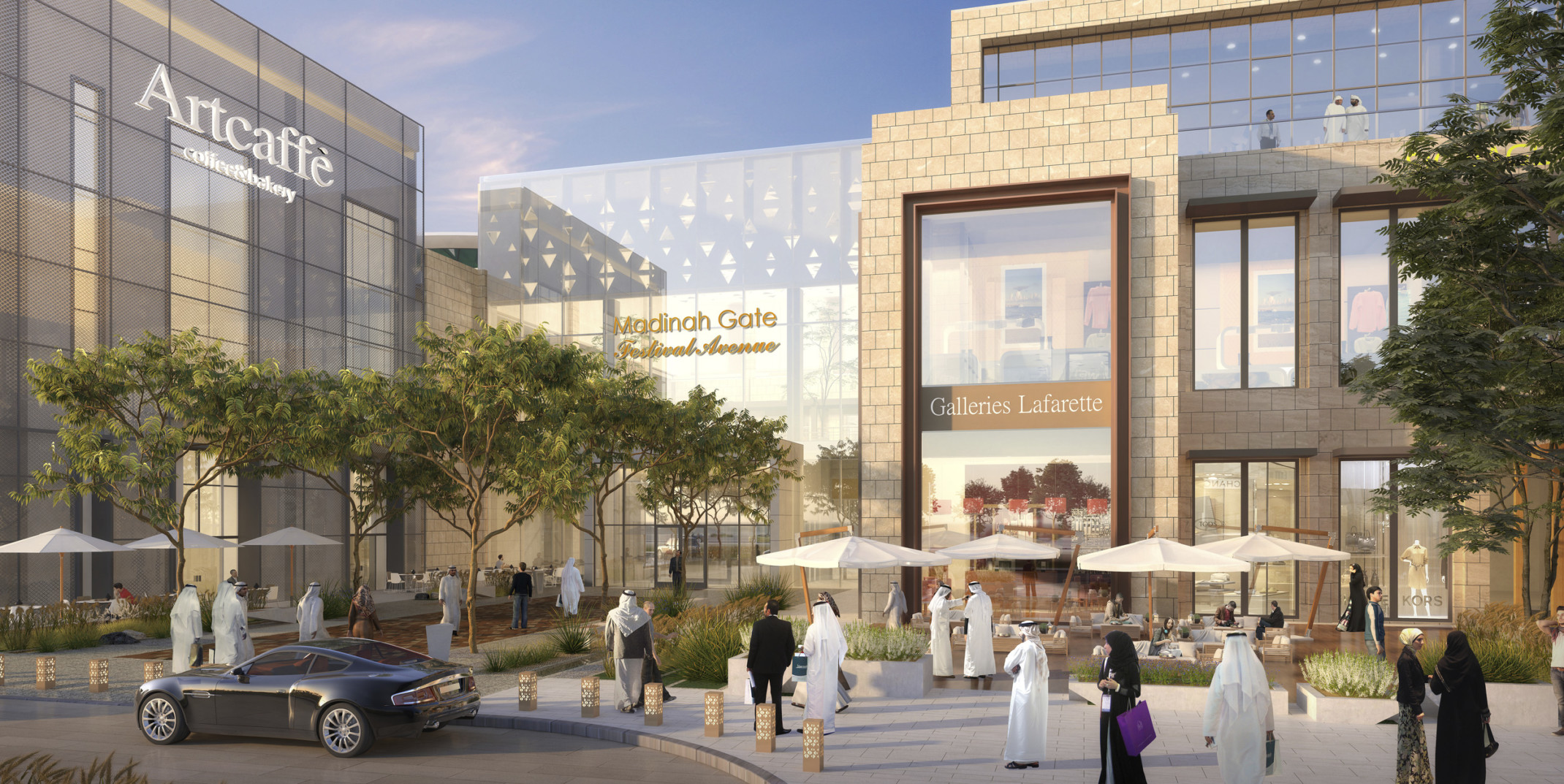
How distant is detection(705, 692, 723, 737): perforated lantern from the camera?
12445 mm

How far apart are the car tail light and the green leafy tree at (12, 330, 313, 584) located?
11.0m

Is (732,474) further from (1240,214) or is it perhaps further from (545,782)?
(545,782)

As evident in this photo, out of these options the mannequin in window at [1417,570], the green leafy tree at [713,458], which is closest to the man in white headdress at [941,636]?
the green leafy tree at [713,458]

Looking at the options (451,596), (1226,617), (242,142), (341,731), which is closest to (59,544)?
(451,596)

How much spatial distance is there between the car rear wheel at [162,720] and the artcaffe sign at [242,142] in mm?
21804

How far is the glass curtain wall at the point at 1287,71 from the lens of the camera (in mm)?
25047

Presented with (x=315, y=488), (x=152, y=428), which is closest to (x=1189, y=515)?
(x=152, y=428)

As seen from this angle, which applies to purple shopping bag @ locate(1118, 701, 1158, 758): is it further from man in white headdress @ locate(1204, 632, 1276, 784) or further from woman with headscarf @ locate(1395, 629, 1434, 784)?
woman with headscarf @ locate(1395, 629, 1434, 784)

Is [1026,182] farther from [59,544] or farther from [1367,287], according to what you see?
[59,544]

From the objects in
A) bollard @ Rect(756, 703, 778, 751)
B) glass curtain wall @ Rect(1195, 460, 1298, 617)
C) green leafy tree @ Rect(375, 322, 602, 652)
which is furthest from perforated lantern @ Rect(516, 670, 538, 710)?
glass curtain wall @ Rect(1195, 460, 1298, 617)

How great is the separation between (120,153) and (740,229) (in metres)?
19.5

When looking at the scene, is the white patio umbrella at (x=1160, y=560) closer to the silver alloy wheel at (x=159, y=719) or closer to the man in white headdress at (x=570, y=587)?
the silver alloy wheel at (x=159, y=719)

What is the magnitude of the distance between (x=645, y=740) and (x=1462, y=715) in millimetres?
8499

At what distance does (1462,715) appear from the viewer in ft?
30.7
